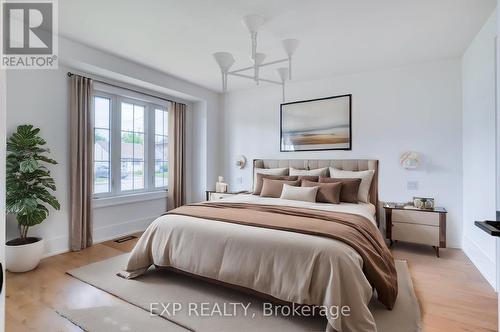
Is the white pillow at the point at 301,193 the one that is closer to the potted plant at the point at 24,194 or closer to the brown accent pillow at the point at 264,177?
the brown accent pillow at the point at 264,177

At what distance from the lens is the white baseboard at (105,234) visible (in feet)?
10.6

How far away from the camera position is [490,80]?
2555 millimetres

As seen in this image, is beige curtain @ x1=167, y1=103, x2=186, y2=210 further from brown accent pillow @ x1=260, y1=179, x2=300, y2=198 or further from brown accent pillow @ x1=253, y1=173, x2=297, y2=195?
brown accent pillow @ x1=260, y1=179, x2=300, y2=198

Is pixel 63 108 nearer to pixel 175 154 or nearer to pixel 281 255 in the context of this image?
pixel 175 154

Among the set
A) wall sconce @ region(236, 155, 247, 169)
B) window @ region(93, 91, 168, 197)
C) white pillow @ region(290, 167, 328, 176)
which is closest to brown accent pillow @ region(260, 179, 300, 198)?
white pillow @ region(290, 167, 328, 176)

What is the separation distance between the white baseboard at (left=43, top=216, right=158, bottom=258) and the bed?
4.36 feet

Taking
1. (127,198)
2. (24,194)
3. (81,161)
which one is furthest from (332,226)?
(127,198)

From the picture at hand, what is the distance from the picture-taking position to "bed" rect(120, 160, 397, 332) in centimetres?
174

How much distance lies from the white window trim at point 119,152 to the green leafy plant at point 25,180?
0.92 meters

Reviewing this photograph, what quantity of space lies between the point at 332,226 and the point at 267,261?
1.99ft

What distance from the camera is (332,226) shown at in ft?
7.02

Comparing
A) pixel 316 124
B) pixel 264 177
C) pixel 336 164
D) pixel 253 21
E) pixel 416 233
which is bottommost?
pixel 416 233

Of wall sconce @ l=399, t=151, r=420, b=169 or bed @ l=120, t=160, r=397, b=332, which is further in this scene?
wall sconce @ l=399, t=151, r=420, b=169

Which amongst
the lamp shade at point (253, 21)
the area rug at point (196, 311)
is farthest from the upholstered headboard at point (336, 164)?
the lamp shade at point (253, 21)
